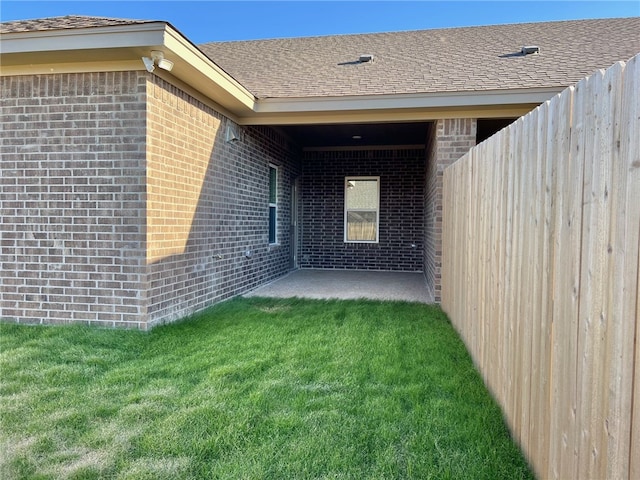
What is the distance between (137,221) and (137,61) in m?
1.72

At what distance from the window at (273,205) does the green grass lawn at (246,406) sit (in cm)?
442

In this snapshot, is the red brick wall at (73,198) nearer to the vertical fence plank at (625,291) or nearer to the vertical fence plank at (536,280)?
the vertical fence plank at (536,280)

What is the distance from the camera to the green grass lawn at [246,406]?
2.09 m

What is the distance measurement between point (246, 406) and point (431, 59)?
24.2ft

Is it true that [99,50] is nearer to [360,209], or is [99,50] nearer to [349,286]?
[349,286]

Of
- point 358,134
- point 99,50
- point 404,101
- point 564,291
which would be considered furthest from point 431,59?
point 564,291

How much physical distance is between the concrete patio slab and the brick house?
1.61 ft

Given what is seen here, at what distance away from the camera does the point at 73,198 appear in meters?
4.57

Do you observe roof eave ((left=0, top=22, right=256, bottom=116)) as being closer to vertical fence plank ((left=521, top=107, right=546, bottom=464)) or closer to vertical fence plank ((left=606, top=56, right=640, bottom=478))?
vertical fence plank ((left=521, top=107, right=546, bottom=464))

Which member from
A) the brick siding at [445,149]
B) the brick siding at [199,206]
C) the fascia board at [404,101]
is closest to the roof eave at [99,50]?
the brick siding at [199,206]

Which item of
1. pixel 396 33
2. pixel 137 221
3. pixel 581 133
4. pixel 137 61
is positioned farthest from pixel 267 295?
pixel 396 33

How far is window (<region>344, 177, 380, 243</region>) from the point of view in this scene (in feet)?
35.4

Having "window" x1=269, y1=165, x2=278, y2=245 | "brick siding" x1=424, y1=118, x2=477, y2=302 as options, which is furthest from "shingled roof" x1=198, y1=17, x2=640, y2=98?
"window" x1=269, y1=165, x2=278, y2=245

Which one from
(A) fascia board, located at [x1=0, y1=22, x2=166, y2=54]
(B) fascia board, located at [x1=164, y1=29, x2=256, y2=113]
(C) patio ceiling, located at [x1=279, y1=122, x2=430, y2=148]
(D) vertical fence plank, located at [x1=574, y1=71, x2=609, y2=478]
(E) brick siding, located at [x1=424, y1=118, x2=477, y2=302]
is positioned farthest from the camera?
(C) patio ceiling, located at [x1=279, y1=122, x2=430, y2=148]
